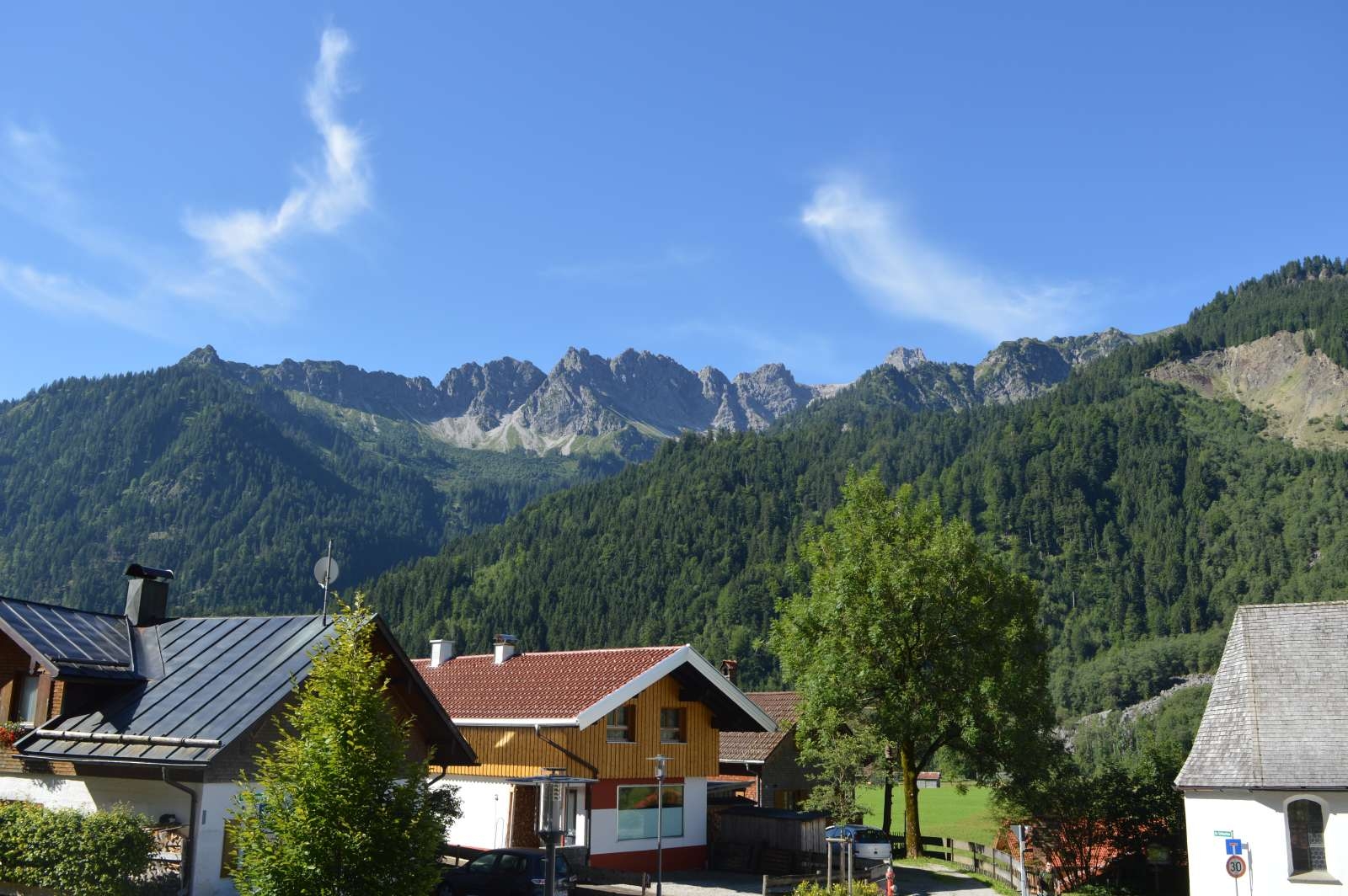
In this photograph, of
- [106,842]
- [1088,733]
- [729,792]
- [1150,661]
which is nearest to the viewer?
[106,842]

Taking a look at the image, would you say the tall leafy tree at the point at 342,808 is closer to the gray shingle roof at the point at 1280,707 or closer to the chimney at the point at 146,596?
the chimney at the point at 146,596

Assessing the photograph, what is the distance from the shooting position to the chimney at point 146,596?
25.7 m

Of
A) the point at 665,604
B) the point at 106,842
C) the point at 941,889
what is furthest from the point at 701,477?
the point at 106,842

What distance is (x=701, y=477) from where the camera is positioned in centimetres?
19688

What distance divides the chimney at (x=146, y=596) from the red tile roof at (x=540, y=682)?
8363 millimetres

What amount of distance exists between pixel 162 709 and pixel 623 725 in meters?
13.7

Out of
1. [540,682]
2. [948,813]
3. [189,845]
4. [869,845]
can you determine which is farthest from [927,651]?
[948,813]

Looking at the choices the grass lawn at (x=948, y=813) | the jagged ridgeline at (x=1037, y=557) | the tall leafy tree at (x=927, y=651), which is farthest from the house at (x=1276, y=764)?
the jagged ridgeline at (x=1037, y=557)

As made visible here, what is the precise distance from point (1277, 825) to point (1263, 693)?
363cm

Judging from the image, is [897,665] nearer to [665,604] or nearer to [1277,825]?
[1277,825]

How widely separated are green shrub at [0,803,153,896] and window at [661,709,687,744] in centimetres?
1658

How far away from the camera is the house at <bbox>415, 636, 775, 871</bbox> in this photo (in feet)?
97.3

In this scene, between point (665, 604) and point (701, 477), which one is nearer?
point (665, 604)

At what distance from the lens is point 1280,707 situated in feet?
90.8
